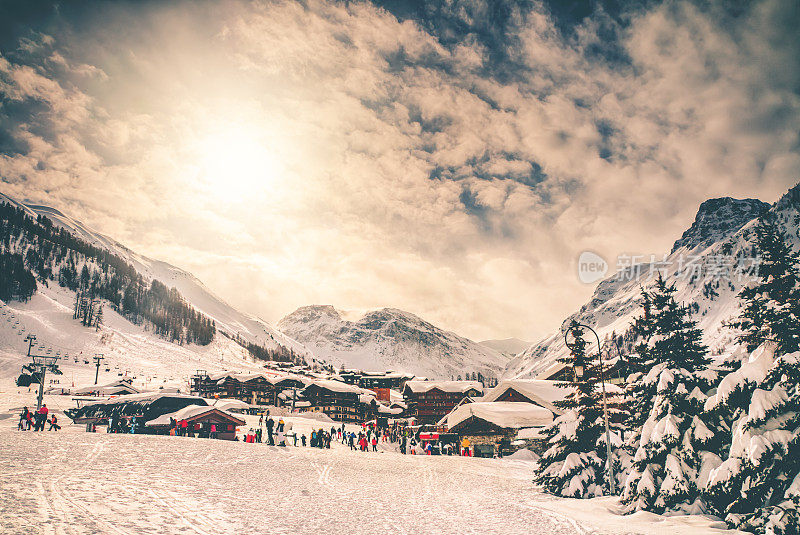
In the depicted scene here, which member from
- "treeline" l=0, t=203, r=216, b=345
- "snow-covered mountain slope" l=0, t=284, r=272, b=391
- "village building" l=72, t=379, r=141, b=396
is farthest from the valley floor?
"treeline" l=0, t=203, r=216, b=345

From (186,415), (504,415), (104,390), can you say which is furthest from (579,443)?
(104,390)

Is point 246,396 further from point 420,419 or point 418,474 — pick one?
point 418,474

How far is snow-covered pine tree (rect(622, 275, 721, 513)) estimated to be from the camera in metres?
13.7

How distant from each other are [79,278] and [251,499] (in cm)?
19996

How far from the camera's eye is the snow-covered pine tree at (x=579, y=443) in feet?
62.1

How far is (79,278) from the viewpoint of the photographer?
562ft

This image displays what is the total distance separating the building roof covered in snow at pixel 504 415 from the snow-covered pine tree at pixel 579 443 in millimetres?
18031

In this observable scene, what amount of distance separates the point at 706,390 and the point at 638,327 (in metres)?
3.14

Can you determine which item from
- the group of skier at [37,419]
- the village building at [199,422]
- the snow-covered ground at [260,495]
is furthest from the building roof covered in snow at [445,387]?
the group of skier at [37,419]

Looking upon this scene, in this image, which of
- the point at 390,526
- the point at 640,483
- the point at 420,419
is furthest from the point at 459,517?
the point at 420,419

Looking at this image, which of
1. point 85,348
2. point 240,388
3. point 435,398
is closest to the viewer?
point 435,398

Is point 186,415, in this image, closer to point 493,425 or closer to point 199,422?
point 199,422

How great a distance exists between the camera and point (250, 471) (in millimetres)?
20531

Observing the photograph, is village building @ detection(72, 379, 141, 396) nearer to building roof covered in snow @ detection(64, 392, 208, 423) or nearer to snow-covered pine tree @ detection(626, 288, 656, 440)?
building roof covered in snow @ detection(64, 392, 208, 423)
